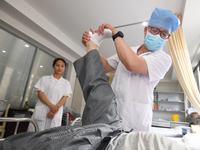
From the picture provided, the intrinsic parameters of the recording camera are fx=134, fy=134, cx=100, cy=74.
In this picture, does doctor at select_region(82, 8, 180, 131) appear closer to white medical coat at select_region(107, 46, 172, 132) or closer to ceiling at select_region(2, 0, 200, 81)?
white medical coat at select_region(107, 46, 172, 132)

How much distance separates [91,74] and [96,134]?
292mm

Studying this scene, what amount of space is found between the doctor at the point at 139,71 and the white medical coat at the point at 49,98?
1.49 metres

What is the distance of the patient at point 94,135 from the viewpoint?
0.35 metres

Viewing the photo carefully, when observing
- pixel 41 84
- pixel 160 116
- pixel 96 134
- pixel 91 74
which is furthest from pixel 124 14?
pixel 160 116

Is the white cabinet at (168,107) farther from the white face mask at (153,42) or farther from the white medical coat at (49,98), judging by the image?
the white face mask at (153,42)

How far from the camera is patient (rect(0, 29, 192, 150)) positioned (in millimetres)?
352

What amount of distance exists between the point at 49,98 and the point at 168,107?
525 centimetres

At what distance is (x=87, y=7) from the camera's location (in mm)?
2605

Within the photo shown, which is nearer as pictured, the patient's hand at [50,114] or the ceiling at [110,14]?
the patient's hand at [50,114]

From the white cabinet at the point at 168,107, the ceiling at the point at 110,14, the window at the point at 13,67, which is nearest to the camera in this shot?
the ceiling at the point at 110,14

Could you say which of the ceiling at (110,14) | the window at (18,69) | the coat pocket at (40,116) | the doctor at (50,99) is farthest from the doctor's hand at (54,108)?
the ceiling at (110,14)

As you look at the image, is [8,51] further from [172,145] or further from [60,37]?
[172,145]

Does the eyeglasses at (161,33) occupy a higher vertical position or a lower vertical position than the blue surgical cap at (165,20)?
lower

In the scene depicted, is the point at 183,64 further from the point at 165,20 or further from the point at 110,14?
the point at 110,14
